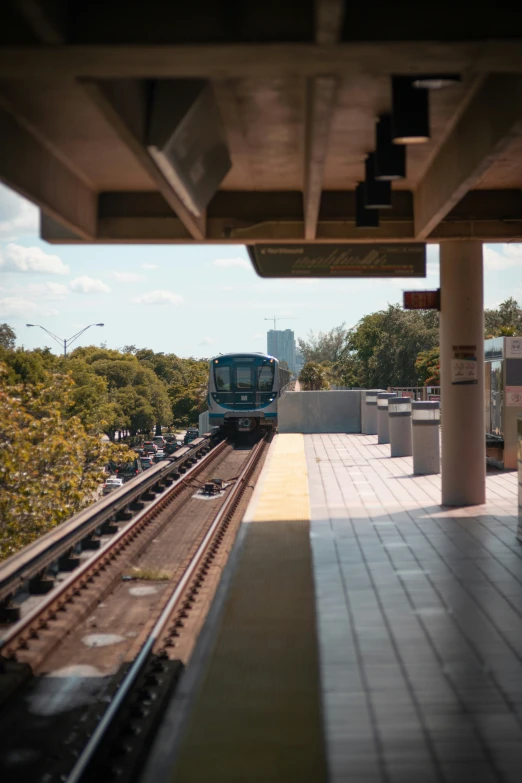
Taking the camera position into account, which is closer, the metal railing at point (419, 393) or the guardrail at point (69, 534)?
the guardrail at point (69, 534)

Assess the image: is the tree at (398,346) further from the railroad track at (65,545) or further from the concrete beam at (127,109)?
the concrete beam at (127,109)

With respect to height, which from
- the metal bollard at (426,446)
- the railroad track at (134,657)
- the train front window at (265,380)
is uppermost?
the train front window at (265,380)

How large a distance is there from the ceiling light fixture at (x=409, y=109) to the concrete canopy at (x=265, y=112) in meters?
0.19

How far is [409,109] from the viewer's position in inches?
256

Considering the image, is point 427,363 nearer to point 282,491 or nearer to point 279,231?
point 282,491

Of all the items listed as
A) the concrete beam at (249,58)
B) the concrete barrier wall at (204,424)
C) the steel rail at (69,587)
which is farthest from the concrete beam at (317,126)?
the concrete barrier wall at (204,424)

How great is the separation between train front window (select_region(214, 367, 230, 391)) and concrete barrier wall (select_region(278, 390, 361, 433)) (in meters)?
2.94

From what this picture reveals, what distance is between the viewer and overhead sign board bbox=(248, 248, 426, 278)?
11.2 meters

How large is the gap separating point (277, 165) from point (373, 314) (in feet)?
275

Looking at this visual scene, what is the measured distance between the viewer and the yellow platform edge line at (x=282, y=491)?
1109cm

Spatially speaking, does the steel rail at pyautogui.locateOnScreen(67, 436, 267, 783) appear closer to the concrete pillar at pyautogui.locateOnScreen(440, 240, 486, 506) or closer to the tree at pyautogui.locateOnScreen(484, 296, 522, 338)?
the concrete pillar at pyautogui.locateOnScreen(440, 240, 486, 506)

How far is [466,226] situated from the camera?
10.8 meters

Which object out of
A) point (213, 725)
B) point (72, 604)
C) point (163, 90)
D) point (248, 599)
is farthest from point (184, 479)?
point (213, 725)

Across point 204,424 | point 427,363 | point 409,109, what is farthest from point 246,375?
point 427,363
